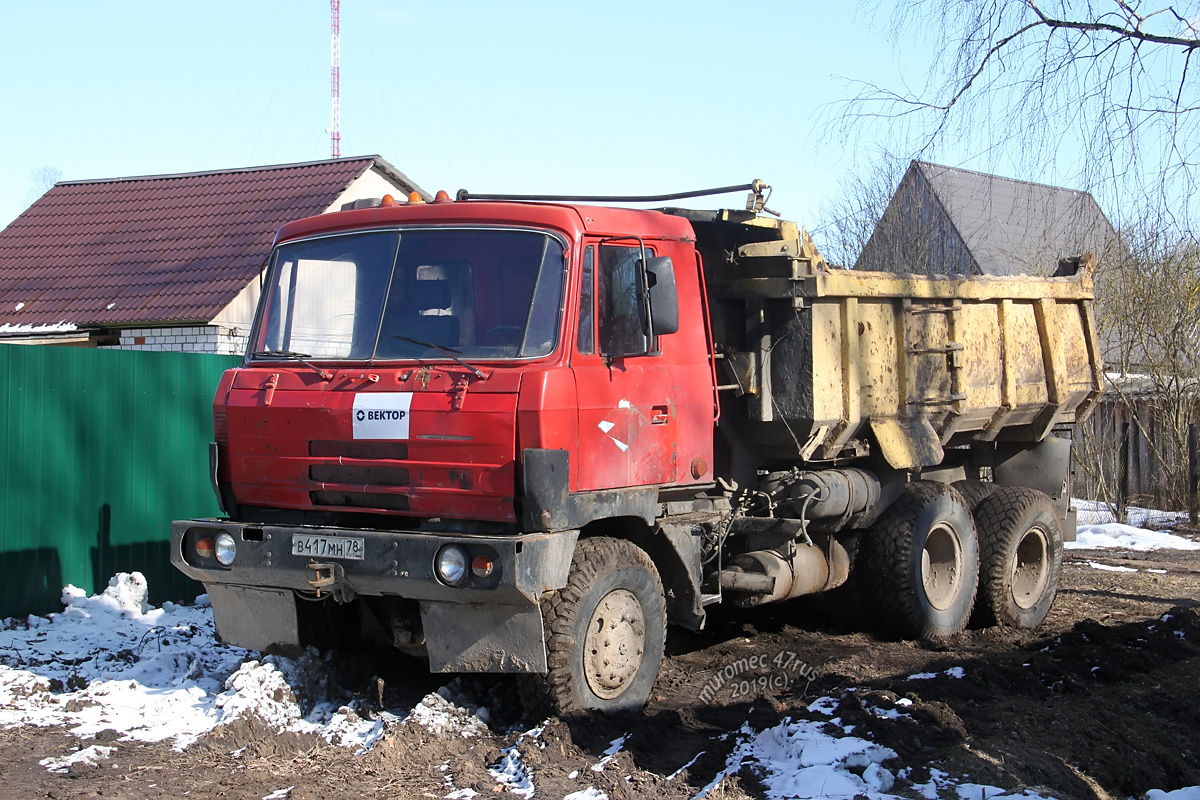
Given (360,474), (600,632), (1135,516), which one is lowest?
(1135,516)

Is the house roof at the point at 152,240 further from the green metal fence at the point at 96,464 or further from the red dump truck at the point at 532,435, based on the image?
the red dump truck at the point at 532,435

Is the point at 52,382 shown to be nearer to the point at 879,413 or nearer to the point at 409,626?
the point at 409,626

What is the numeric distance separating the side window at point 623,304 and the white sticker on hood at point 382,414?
111 centimetres

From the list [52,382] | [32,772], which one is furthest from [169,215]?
[32,772]

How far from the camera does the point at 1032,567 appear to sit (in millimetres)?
9406

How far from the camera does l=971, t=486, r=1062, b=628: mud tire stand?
898 centimetres

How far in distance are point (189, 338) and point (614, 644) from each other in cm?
1031

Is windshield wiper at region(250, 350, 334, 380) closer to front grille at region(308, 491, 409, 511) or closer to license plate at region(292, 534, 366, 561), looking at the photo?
front grille at region(308, 491, 409, 511)

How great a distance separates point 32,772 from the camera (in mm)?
5277

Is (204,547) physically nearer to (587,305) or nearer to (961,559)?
(587,305)

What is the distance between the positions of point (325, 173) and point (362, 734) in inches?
503

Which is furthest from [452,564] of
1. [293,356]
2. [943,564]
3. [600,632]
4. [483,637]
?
[943,564]

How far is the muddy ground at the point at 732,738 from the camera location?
5.05 metres

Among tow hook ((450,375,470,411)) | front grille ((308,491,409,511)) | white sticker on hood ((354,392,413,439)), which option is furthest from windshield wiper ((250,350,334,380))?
tow hook ((450,375,470,411))
